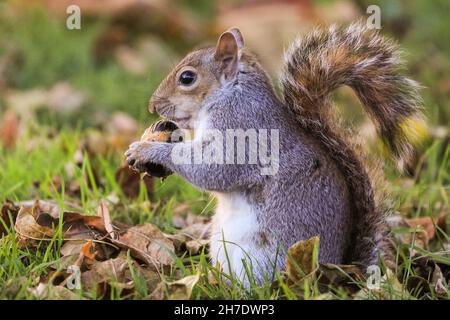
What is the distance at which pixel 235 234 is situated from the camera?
103 inches

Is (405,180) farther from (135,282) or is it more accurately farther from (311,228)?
(135,282)

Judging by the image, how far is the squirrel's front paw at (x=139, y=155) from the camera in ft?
8.96

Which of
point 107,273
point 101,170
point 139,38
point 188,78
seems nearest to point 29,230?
point 107,273

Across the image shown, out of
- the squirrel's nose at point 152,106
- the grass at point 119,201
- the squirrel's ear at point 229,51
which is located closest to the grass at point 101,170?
the grass at point 119,201

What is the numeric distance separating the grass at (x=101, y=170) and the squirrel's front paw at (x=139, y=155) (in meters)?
0.31

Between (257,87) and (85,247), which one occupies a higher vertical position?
(257,87)

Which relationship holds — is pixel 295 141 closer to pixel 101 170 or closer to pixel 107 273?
pixel 107 273

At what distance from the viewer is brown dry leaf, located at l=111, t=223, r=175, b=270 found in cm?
264

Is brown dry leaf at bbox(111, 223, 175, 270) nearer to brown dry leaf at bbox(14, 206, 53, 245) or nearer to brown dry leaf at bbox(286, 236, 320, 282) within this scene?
brown dry leaf at bbox(14, 206, 53, 245)

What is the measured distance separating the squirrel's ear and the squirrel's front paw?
355 millimetres

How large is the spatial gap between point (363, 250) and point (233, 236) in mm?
422

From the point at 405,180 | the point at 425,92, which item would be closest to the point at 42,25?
the point at 425,92

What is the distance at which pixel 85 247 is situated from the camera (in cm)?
258

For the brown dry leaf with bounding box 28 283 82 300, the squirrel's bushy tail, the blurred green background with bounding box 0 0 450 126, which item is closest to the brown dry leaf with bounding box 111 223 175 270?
the brown dry leaf with bounding box 28 283 82 300
